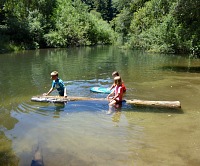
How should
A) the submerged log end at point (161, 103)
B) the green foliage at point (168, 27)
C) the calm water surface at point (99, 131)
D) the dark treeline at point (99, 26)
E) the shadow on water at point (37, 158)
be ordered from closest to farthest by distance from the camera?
the shadow on water at point (37, 158), the calm water surface at point (99, 131), the submerged log end at point (161, 103), the green foliage at point (168, 27), the dark treeline at point (99, 26)

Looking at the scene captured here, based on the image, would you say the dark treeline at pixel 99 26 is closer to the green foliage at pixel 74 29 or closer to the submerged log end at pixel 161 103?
the green foliage at pixel 74 29

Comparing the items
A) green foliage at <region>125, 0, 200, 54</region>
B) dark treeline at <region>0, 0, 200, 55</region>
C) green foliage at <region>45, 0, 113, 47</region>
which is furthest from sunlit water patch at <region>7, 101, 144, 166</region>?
green foliage at <region>45, 0, 113, 47</region>

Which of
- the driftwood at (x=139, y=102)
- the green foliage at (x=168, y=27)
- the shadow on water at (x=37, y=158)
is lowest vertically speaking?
the shadow on water at (x=37, y=158)

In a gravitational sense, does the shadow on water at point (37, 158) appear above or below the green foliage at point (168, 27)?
below

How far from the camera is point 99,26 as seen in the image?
71688 mm

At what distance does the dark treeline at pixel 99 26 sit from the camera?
22.2 metres

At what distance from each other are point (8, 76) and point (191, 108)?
12548 mm

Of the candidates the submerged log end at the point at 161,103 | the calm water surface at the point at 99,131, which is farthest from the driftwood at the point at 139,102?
the calm water surface at the point at 99,131

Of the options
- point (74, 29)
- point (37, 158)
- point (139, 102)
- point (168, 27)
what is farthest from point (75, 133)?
point (74, 29)

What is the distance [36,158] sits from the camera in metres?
7.27

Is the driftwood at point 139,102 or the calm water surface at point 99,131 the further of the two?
the driftwood at point 139,102

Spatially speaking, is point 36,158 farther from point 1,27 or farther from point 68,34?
point 68,34

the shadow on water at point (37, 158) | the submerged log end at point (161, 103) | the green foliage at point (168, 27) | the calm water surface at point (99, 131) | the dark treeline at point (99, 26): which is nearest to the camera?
the shadow on water at point (37, 158)

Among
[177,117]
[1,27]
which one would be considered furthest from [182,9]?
[1,27]
